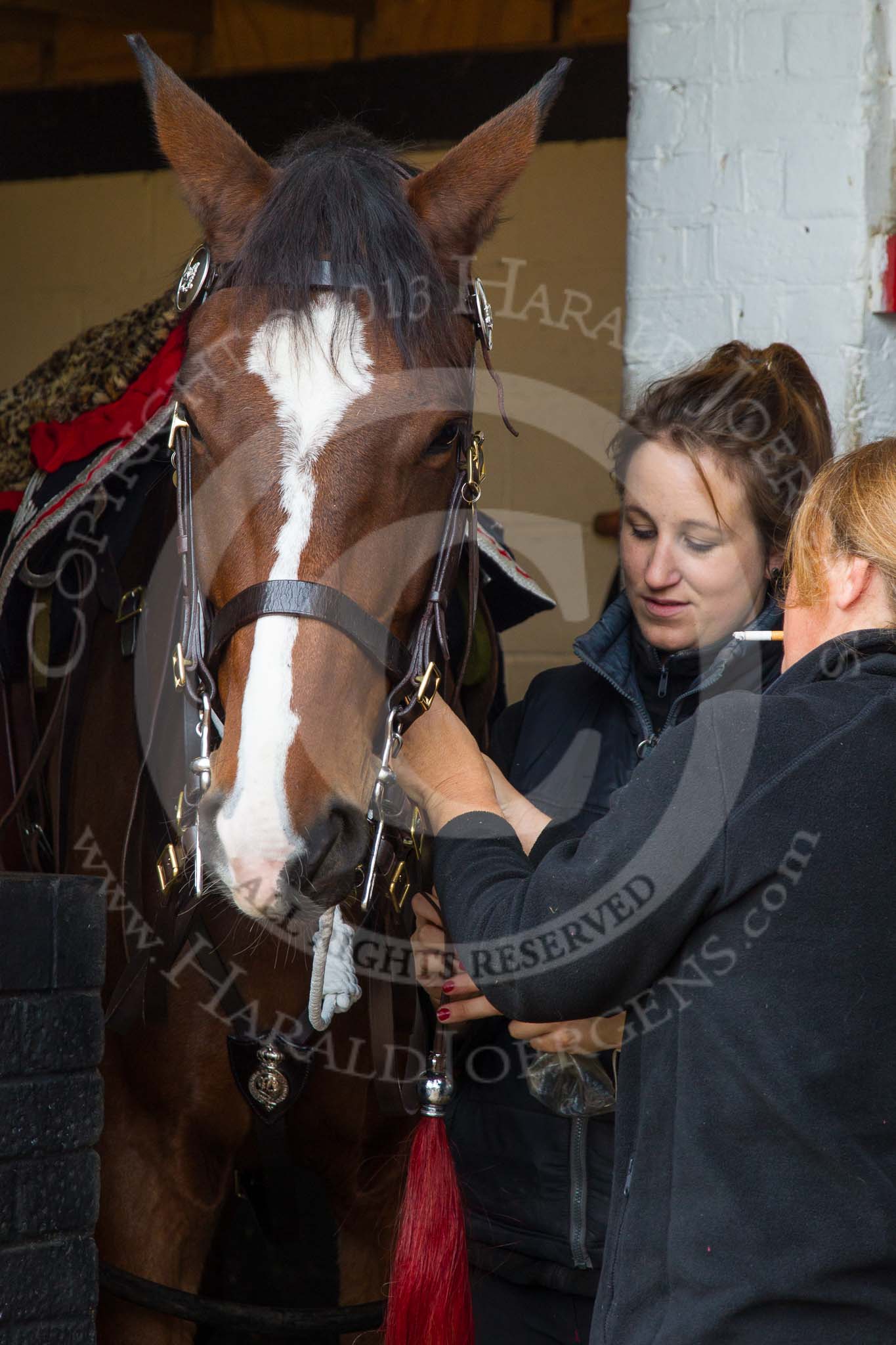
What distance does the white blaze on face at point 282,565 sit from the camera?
1219 mm

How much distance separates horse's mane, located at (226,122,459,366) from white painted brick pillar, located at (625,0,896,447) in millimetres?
1160

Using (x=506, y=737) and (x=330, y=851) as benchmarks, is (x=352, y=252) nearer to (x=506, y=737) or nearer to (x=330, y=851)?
(x=330, y=851)

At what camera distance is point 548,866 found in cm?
121

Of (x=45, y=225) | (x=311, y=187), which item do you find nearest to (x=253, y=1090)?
(x=311, y=187)

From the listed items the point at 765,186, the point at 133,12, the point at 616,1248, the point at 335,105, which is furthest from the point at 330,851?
the point at 133,12

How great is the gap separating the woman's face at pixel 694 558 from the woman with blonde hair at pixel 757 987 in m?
0.58

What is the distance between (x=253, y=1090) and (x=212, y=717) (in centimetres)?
56

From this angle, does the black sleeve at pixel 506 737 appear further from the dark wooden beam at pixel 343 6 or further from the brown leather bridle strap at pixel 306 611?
the dark wooden beam at pixel 343 6

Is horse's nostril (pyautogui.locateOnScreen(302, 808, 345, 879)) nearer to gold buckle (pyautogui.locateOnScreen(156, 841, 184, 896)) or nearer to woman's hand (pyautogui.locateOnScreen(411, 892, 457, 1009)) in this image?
gold buckle (pyautogui.locateOnScreen(156, 841, 184, 896))

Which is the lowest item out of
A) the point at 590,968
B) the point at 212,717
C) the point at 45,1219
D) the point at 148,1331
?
the point at 148,1331

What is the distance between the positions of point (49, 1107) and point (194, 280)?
89 centimetres

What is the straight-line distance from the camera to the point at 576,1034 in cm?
150

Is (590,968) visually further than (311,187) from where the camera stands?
No

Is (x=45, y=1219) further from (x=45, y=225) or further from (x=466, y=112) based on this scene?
(x=45, y=225)
